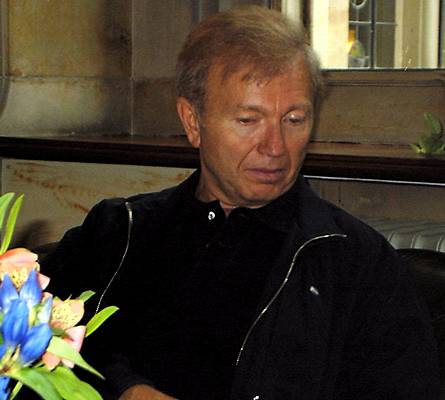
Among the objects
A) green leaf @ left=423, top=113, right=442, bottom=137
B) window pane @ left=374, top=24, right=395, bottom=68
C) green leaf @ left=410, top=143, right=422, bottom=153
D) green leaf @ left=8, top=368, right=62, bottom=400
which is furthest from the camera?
window pane @ left=374, top=24, right=395, bottom=68

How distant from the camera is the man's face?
2170 millimetres

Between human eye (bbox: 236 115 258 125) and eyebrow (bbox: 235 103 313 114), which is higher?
eyebrow (bbox: 235 103 313 114)

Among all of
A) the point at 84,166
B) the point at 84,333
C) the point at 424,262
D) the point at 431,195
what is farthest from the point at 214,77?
the point at 84,166

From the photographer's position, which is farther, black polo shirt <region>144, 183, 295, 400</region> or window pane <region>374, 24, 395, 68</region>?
window pane <region>374, 24, 395, 68</region>

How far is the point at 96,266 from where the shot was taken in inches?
95.6

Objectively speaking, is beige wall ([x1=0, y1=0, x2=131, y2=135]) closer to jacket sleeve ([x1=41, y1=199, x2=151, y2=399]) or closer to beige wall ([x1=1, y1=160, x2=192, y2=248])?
beige wall ([x1=1, y1=160, x2=192, y2=248])

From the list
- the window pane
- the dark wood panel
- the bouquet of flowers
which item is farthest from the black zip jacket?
the window pane

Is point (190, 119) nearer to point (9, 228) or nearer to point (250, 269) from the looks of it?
point (250, 269)

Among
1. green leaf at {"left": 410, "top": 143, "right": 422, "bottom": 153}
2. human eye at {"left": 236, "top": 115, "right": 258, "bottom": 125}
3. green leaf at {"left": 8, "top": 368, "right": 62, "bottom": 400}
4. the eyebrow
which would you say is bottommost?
green leaf at {"left": 410, "top": 143, "right": 422, "bottom": 153}

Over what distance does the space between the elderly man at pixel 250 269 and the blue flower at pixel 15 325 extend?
43.7 inches

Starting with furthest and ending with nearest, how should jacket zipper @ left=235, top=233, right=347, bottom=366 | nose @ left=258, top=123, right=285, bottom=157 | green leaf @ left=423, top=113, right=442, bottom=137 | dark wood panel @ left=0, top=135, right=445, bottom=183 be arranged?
green leaf @ left=423, top=113, right=442, bottom=137
dark wood panel @ left=0, top=135, right=445, bottom=183
nose @ left=258, top=123, right=285, bottom=157
jacket zipper @ left=235, top=233, right=347, bottom=366

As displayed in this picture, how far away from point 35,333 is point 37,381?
4 centimetres

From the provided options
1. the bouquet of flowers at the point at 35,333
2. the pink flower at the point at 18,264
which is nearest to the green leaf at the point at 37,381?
the bouquet of flowers at the point at 35,333

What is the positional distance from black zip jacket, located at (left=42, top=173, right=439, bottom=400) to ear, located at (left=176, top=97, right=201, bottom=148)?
26cm
